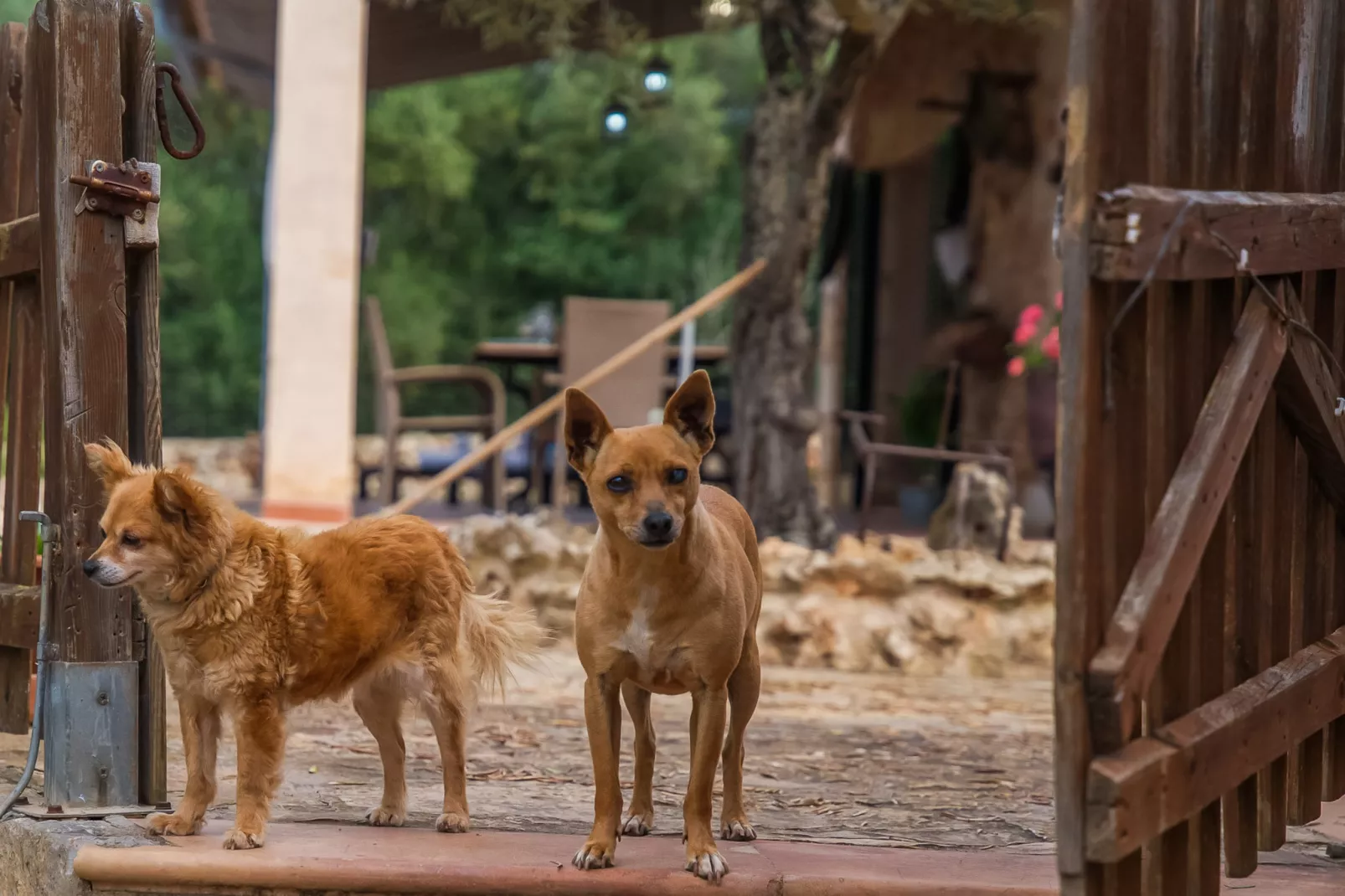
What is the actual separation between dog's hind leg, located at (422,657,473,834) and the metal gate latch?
1.46 meters

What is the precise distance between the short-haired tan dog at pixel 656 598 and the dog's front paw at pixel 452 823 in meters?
0.52

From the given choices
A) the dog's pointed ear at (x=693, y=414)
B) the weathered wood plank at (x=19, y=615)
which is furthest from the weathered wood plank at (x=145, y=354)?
the dog's pointed ear at (x=693, y=414)

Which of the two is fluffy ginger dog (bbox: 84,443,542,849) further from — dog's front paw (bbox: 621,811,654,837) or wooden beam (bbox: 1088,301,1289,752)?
wooden beam (bbox: 1088,301,1289,752)

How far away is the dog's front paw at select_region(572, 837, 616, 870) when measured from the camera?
11.1 feet

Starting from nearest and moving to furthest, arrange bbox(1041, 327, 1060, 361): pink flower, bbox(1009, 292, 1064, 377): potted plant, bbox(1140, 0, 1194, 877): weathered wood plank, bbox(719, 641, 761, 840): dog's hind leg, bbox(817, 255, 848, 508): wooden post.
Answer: bbox(1140, 0, 1194, 877): weathered wood plank → bbox(719, 641, 761, 840): dog's hind leg → bbox(1041, 327, 1060, 361): pink flower → bbox(1009, 292, 1064, 377): potted plant → bbox(817, 255, 848, 508): wooden post

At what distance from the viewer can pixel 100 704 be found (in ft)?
12.6

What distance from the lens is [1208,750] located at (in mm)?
3021

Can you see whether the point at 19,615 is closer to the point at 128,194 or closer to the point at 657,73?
the point at 128,194

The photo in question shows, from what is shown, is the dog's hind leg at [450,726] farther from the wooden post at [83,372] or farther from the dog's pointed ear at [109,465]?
the dog's pointed ear at [109,465]

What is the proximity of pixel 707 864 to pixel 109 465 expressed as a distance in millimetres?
1811

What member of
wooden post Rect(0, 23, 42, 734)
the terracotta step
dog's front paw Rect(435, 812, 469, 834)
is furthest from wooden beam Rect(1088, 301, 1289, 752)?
wooden post Rect(0, 23, 42, 734)

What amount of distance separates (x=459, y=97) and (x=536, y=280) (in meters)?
3.44

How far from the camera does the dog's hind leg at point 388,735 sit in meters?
3.91

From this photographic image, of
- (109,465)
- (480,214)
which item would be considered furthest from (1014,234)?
(480,214)
